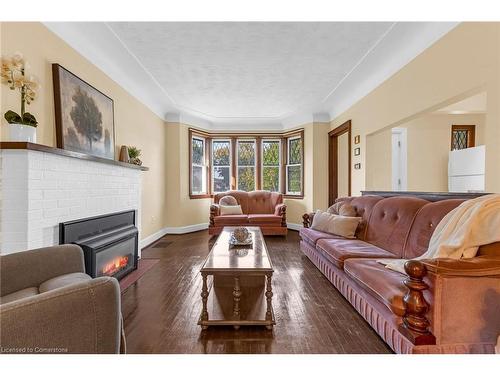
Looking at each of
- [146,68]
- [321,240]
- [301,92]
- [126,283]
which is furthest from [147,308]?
[301,92]

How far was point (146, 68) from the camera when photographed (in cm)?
354

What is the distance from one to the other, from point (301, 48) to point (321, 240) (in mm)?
2362

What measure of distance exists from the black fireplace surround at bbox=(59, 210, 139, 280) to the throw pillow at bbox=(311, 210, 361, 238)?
8.43 ft

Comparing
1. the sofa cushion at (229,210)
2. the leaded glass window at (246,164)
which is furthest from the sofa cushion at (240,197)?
the leaded glass window at (246,164)

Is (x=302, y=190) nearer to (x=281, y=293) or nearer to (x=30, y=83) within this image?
(x=281, y=293)

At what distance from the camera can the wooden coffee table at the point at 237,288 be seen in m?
1.90

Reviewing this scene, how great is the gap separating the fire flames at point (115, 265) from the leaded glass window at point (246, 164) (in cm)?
397

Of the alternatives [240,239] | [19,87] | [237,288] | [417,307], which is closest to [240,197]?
[240,239]

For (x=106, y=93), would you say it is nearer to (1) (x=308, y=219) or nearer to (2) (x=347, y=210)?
(1) (x=308, y=219)

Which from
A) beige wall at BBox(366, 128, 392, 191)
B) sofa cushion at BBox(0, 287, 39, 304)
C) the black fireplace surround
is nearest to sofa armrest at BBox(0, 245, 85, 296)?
sofa cushion at BBox(0, 287, 39, 304)

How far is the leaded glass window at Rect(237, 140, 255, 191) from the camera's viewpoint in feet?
21.8

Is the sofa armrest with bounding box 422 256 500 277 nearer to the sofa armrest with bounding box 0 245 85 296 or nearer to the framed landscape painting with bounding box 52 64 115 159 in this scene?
the sofa armrest with bounding box 0 245 85 296

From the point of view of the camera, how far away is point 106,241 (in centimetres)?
254

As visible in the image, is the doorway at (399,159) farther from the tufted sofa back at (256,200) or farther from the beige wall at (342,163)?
the tufted sofa back at (256,200)
